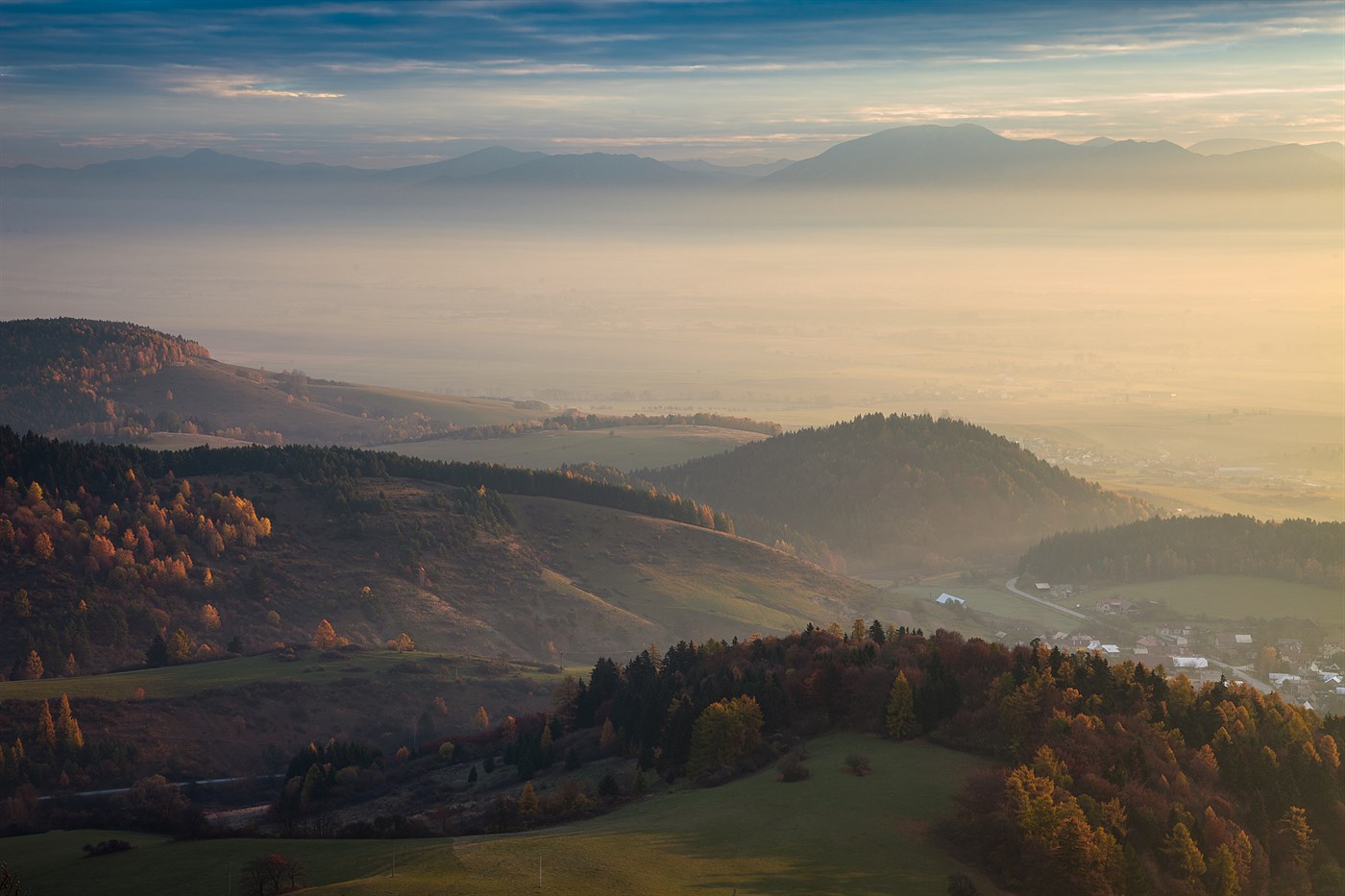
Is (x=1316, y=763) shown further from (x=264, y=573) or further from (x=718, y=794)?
(x=264, y=573)

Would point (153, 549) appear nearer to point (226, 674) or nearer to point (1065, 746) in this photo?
point (226, 674)

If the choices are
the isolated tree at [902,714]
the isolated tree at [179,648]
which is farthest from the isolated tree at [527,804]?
the isolated tree at [179,648]

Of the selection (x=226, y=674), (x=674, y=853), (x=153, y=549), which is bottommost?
(x=226, y=674)

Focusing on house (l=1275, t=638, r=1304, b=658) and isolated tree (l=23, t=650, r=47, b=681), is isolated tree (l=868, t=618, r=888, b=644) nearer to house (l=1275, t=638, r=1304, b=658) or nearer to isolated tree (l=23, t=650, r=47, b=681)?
isolated tree (l=23, t=650, r=47, b=681)

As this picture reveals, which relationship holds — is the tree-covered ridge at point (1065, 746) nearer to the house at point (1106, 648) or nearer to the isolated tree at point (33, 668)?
Result: the isolated tree at point (33, 668)

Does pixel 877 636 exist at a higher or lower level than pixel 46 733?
higher

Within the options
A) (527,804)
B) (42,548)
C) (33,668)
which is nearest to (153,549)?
(42,548)
